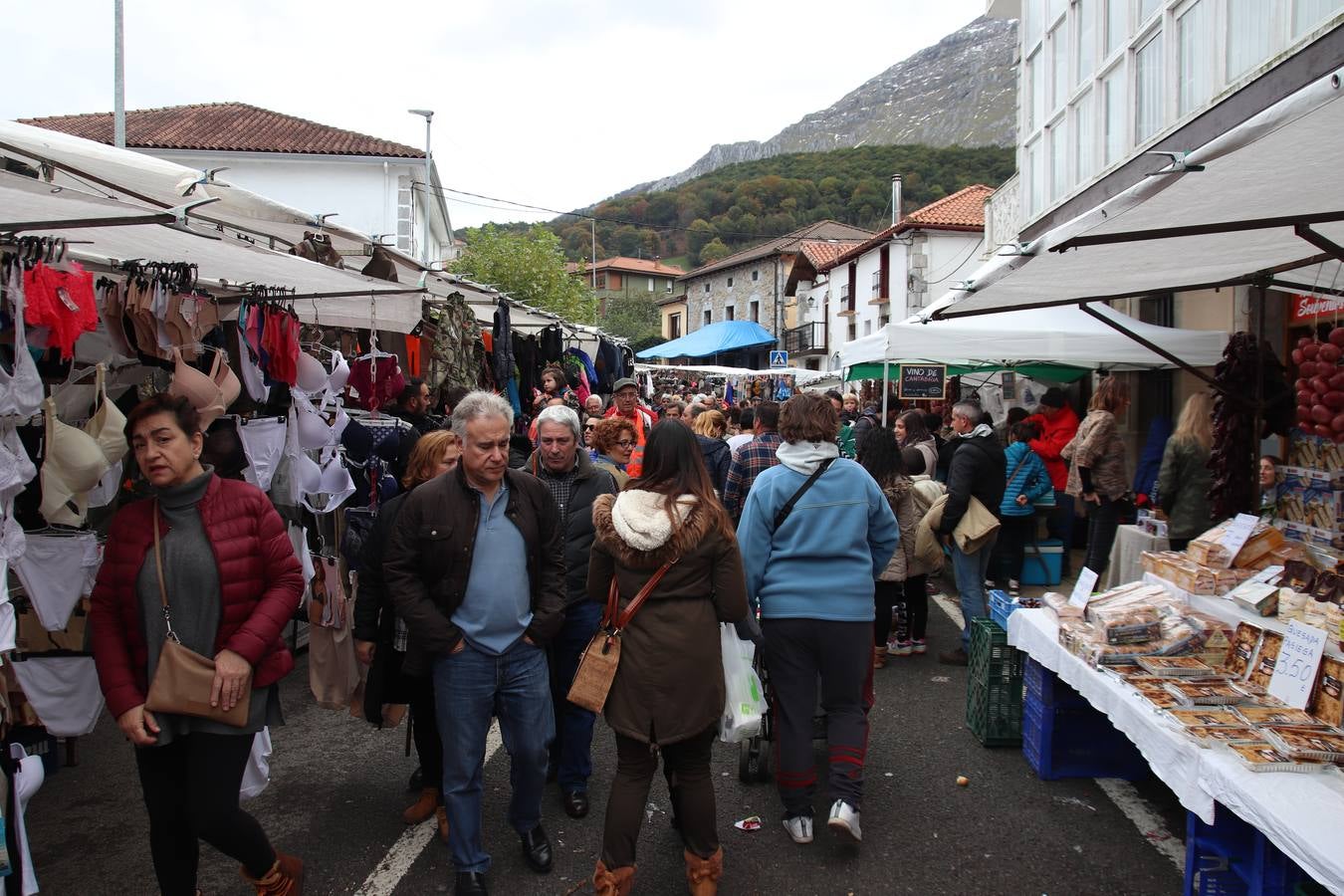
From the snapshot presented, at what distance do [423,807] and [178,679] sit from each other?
5.00ft

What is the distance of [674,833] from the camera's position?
3656 millimetres

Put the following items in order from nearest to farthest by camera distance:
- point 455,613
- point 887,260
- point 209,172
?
point 455,613
point 209,172
point 887,260

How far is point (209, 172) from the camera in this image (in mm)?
4070

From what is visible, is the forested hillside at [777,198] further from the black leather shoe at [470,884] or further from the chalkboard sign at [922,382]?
the black leather shoe at [470,884]

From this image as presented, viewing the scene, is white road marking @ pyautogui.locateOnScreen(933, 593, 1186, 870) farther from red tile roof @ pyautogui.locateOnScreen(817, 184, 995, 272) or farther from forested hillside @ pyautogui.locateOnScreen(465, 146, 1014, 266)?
forested hillside @ pyautogui.locateOnScreen(465, 146, 1014, 266)

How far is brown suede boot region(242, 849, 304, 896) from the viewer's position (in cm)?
289

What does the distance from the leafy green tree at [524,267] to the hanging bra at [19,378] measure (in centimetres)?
2772

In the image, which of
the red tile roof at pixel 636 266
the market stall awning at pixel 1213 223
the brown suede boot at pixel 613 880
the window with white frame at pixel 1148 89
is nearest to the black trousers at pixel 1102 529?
the market stall awning at pixel 1213 223

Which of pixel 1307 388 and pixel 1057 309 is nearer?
pixel 1307 388

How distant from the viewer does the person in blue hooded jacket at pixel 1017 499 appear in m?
6.81

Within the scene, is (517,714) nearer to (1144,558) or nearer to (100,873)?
(100,873)

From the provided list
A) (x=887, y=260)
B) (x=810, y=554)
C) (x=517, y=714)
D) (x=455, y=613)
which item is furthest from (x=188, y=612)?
(x=887, y=260)

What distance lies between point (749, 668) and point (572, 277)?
107 ft

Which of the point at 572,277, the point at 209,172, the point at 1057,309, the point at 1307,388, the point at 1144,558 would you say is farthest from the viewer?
the point at 572,277
